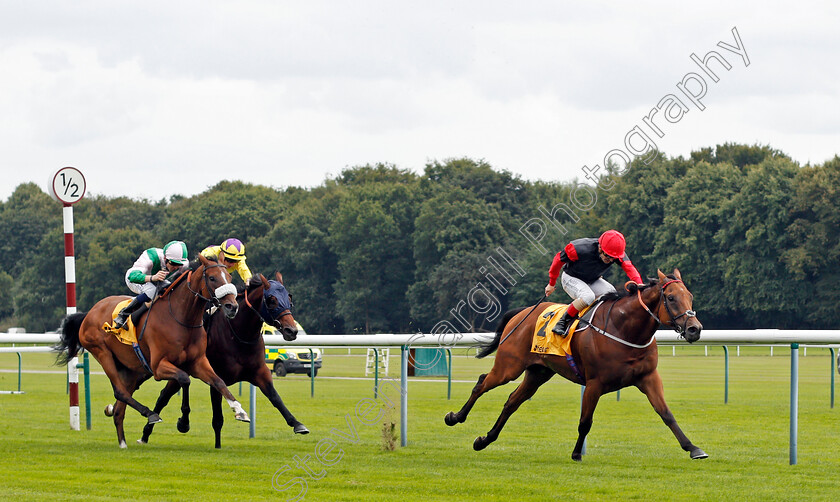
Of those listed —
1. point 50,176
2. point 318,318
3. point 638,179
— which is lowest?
point 318,318

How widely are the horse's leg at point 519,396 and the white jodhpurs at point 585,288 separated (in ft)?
2.14

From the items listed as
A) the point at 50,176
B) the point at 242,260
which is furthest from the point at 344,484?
the point at 50,176

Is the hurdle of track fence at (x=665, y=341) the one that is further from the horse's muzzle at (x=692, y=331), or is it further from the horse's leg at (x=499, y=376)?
the horse's muzzle at (x=692, y=331)

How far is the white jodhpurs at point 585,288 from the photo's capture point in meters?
7.84

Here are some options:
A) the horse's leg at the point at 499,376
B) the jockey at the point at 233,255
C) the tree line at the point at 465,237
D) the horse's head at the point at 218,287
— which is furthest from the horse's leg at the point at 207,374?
the tree line at the point at 465,237

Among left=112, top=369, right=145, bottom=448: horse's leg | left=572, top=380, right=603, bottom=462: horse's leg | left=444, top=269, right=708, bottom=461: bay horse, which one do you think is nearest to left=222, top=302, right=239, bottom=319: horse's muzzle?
left=444, top=269, right=708, bottom=461: bay horse

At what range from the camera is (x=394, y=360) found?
26000 mm

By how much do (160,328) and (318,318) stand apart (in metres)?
51.9

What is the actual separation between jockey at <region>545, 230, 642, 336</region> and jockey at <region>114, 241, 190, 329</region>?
10.7ft

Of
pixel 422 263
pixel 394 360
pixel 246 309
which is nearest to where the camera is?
pixel 246 309

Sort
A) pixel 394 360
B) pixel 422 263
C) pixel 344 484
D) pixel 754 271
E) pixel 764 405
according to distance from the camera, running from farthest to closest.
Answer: pixel 422 263 → pixel 754 271 → pixel 394 360 → pixel 764 405 → pixel 344 484

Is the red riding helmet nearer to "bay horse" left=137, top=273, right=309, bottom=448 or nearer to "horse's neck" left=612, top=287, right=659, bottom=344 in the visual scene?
"horse's neck" left=612, top=287, right=659, bottom=344

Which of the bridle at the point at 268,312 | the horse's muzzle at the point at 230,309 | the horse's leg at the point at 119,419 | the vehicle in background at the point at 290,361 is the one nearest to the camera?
the horse's muzzle at the point at 230,309

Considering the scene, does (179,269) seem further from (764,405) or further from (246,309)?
(764,405)
